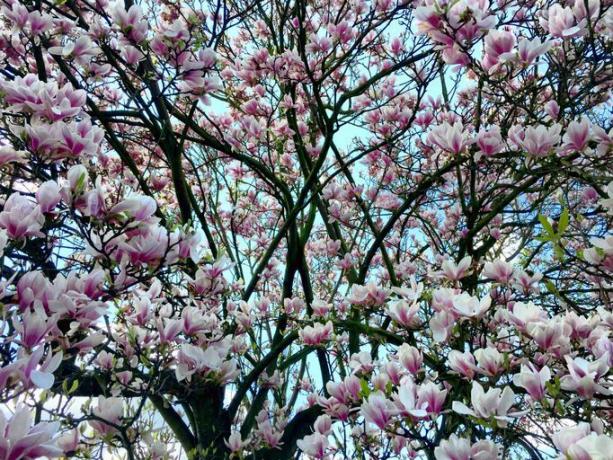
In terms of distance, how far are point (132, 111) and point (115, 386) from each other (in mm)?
1732

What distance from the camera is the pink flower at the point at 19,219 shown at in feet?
4.39

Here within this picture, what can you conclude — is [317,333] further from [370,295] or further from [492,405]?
[492,405]

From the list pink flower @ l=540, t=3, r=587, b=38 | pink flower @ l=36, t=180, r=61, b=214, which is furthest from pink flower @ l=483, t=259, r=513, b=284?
pink flower @ l=36, t=180, r=61, b=214

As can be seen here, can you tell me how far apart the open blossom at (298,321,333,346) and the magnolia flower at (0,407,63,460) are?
1.64 m

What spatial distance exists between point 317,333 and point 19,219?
1.52m

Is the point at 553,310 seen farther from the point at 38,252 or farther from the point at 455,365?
the point at 38,252

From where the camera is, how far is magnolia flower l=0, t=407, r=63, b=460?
93 cm

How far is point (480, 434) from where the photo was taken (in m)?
1.87

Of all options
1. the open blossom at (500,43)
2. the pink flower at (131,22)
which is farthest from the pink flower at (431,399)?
the pink flower at (131,22)

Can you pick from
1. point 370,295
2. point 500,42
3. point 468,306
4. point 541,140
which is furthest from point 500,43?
point 370,295

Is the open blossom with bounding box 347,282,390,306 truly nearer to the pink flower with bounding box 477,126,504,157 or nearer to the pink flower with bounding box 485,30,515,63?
the pink flower with bounding box 477,126,504,157

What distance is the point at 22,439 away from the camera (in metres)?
0.94

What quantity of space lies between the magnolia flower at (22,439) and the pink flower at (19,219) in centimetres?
54

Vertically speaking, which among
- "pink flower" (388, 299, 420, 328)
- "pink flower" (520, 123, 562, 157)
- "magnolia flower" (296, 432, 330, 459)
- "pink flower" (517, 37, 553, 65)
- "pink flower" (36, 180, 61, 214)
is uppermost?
"pink flower" (517, 37, 553, 65)
